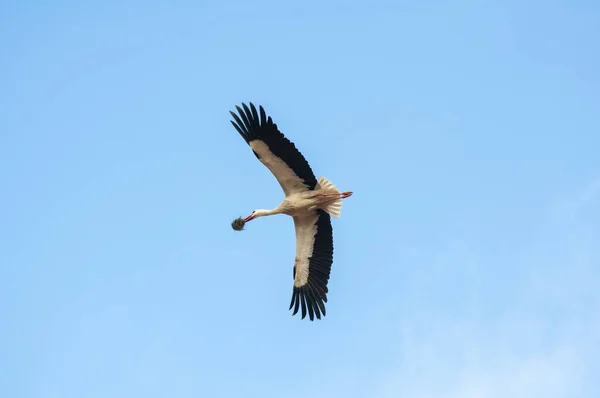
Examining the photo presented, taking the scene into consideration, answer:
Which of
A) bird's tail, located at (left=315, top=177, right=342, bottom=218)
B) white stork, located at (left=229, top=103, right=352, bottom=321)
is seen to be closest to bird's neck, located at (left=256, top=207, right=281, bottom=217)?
white stork, located at (left=229, top=103, right=352, bottom=321)

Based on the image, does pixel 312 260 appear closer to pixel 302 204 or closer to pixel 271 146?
pixel 302 204

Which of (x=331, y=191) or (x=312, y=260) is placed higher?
(x=331, y=191)

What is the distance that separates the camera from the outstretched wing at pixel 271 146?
1772 centimetres

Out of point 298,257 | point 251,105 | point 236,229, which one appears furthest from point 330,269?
point 251,105

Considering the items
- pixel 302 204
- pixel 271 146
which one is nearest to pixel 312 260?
pixel 302 204

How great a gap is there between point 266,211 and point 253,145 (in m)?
1.72

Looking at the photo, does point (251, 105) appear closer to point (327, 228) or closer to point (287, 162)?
point (287, 162)

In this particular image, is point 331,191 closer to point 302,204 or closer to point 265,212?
point 302,204

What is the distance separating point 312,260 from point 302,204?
127cm

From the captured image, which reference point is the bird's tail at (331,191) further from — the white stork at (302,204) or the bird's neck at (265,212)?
the bird's neck at (265,212)

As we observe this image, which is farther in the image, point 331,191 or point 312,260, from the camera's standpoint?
point 312,260

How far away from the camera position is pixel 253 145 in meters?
17.9

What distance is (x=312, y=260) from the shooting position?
19.1 m

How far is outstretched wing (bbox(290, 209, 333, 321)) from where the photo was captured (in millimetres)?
18844
